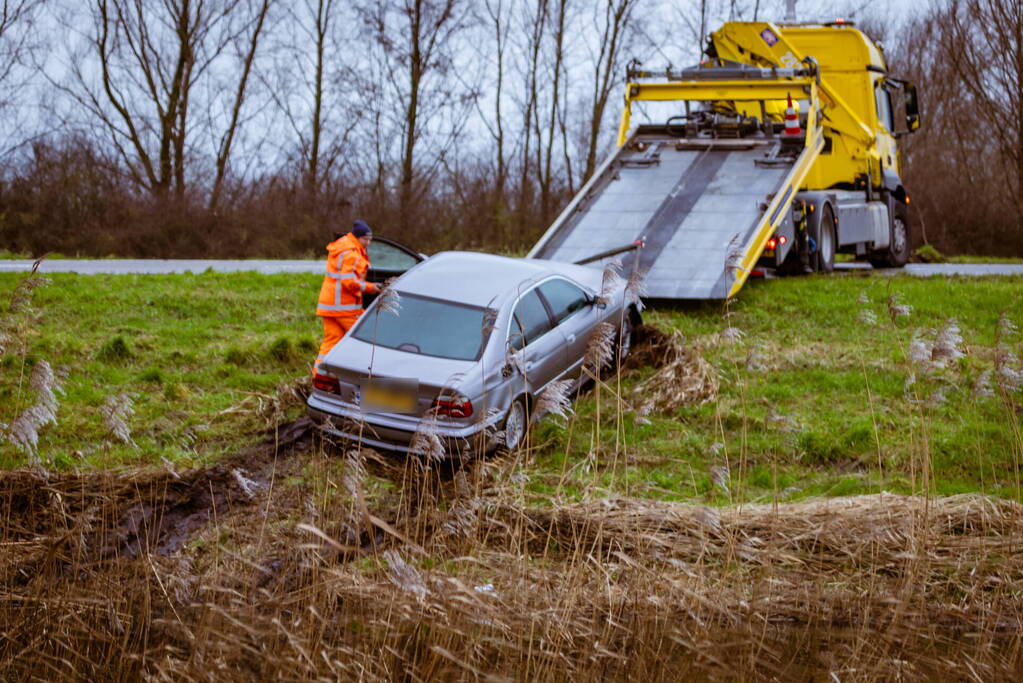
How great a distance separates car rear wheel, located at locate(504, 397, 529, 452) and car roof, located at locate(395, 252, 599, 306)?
3.03 ft

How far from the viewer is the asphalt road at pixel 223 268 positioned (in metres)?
17.2

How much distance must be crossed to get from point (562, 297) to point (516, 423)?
1.71m

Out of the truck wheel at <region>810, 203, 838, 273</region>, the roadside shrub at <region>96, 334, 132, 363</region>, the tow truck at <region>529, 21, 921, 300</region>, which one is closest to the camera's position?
the roadside shrub at <region>96, 334, 132, 363</region>

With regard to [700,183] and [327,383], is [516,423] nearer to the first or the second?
[327,383]

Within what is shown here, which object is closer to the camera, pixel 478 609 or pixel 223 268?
pixel 478 609

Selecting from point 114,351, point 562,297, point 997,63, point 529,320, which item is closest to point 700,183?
point 562,297

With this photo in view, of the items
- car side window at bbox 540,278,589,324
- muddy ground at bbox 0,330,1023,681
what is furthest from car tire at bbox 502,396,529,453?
muddy ground at bbox 0,330,1023,681

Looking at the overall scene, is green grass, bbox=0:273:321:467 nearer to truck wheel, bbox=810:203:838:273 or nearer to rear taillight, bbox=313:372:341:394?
rear taillight, bbox=313:372:341:394

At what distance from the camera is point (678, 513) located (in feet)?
21.1

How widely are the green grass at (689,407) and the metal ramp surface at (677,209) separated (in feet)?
2.16

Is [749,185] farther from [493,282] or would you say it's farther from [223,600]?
[223,600]

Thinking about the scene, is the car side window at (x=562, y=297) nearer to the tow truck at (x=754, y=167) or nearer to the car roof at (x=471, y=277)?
the car roof at (x=471, y=277)

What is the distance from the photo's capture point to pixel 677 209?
13828 mm

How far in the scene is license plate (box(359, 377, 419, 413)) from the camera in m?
7.90
